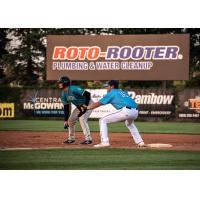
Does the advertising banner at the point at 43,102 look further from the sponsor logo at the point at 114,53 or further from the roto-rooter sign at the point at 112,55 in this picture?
the sponsor logo at the point at 114,53

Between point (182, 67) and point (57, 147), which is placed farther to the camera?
point (182, 67)

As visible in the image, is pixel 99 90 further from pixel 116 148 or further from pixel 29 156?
pixel 29 156

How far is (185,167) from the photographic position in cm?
1013

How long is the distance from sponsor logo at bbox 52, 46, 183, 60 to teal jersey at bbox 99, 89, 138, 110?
1616 millimetres

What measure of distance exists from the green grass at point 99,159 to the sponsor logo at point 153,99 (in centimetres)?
707

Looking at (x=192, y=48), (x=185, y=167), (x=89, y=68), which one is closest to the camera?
(x=185, y=167)

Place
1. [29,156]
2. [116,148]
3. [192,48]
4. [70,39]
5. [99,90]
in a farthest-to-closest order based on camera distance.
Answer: [99,90] < [192,48] < [70,39] < [116,148] < [29,156]

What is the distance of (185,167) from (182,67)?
6.33m

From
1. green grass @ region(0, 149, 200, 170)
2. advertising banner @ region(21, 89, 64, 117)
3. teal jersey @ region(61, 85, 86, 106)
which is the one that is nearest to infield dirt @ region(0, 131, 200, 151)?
green grass @ region(0, 149, 200, 170)

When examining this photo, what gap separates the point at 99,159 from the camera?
10750 mm

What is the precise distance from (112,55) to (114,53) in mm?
157

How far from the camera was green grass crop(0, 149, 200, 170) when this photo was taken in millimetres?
10211

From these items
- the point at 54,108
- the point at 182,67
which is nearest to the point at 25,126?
the point at 54,108

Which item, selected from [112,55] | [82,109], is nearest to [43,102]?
[112,55]
